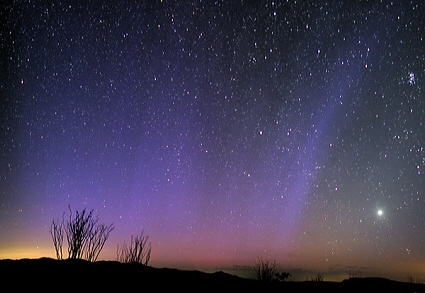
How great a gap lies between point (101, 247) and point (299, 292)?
18.4ft

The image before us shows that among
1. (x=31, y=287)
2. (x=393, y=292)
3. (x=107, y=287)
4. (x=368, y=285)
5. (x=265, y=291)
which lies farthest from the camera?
(x=368, y=285)

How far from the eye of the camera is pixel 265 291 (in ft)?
17.8

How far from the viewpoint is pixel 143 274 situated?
5.21 metres

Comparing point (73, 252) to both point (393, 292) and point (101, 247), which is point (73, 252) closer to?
point (101, 247)

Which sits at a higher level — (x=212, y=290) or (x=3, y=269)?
(x=3, y=269)

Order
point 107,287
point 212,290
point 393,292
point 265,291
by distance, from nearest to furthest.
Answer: point 107,287, point 212,290, point 265,291, point 393,292

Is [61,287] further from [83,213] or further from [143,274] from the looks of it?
[83,213]

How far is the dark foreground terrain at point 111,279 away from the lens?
427 cm

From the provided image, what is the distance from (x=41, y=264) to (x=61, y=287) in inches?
46.5

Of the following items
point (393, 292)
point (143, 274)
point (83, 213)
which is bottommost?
point (393, 292)

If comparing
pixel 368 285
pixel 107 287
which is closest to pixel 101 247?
pixel 107 287

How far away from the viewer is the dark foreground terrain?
427 centimetres

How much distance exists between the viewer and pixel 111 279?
185 inches

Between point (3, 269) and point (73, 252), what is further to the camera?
point (73, 252)
